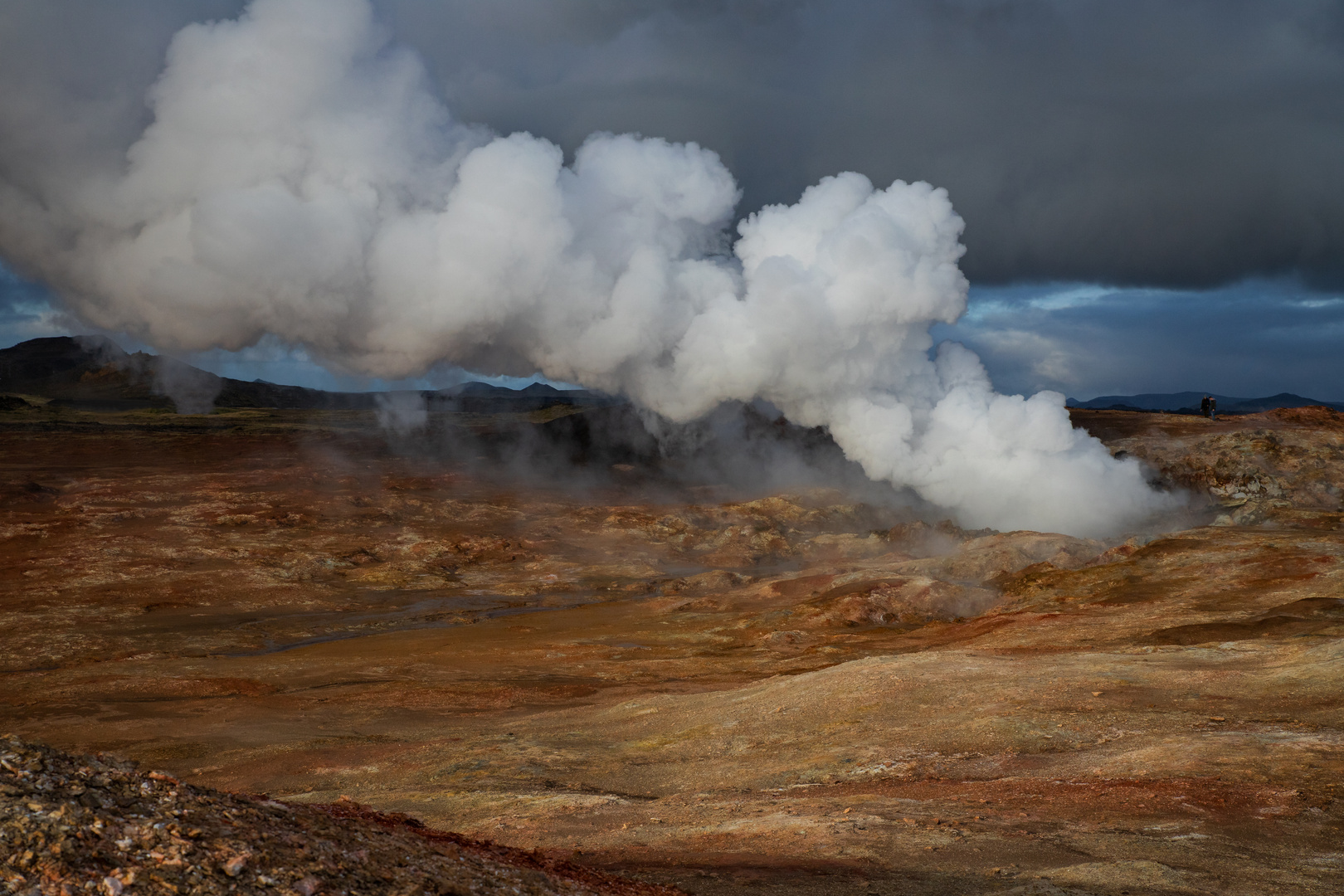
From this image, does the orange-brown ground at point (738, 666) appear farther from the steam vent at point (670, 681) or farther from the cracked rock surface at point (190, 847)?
the cracked rock surface at point (190, 847)

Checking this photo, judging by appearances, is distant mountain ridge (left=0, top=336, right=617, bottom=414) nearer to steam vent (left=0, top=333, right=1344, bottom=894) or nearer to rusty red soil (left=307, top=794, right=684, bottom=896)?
steam vent (left=0, top=333, right=1344, bottom=894)

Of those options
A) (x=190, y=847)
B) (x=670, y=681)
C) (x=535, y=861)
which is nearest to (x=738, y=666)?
(x=670, y=681)

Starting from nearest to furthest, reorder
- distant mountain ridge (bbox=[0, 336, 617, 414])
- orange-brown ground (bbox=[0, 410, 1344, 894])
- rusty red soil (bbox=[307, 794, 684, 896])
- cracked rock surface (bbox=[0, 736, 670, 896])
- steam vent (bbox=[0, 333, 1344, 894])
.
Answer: cracked rock surface (bbox=[0, 736, 670, 896]), rusty red soil (bbox=[307, 794, 684, 896]), steam vent (bbox=[0, 333, 1344, 894]), orange-brown ground (bbox=[0, 410, 1344, 894]), distant mountain ridge (bbox=[0, 336, 617, 414])

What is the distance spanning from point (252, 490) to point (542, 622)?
38795mm

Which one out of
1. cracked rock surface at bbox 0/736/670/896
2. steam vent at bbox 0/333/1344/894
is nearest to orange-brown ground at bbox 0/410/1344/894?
steam vent at bbox 0/333/1344/894

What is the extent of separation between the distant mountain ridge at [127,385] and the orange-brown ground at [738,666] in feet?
173

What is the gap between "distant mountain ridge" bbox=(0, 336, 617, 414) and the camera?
125375mm

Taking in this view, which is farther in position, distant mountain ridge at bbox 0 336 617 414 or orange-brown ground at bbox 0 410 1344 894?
distant mountain ridge at bbox 0 336 617 414

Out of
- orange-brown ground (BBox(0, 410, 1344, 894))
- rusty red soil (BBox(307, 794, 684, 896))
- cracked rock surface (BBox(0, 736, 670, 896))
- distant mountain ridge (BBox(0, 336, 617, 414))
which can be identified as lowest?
orange-brown ground (BBox(0, 410, 1344, 894))

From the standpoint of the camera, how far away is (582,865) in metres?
10.6

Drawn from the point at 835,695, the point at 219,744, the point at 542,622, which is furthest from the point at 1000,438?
the point at 219,744

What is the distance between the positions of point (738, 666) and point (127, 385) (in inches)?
6472

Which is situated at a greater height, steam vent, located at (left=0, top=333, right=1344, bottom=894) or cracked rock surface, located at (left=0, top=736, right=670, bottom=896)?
cracked rock surface, located at (left=0, top=736, right=670, bottom=896)

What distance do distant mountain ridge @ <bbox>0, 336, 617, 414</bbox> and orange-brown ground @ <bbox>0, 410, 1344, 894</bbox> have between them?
173 ft
